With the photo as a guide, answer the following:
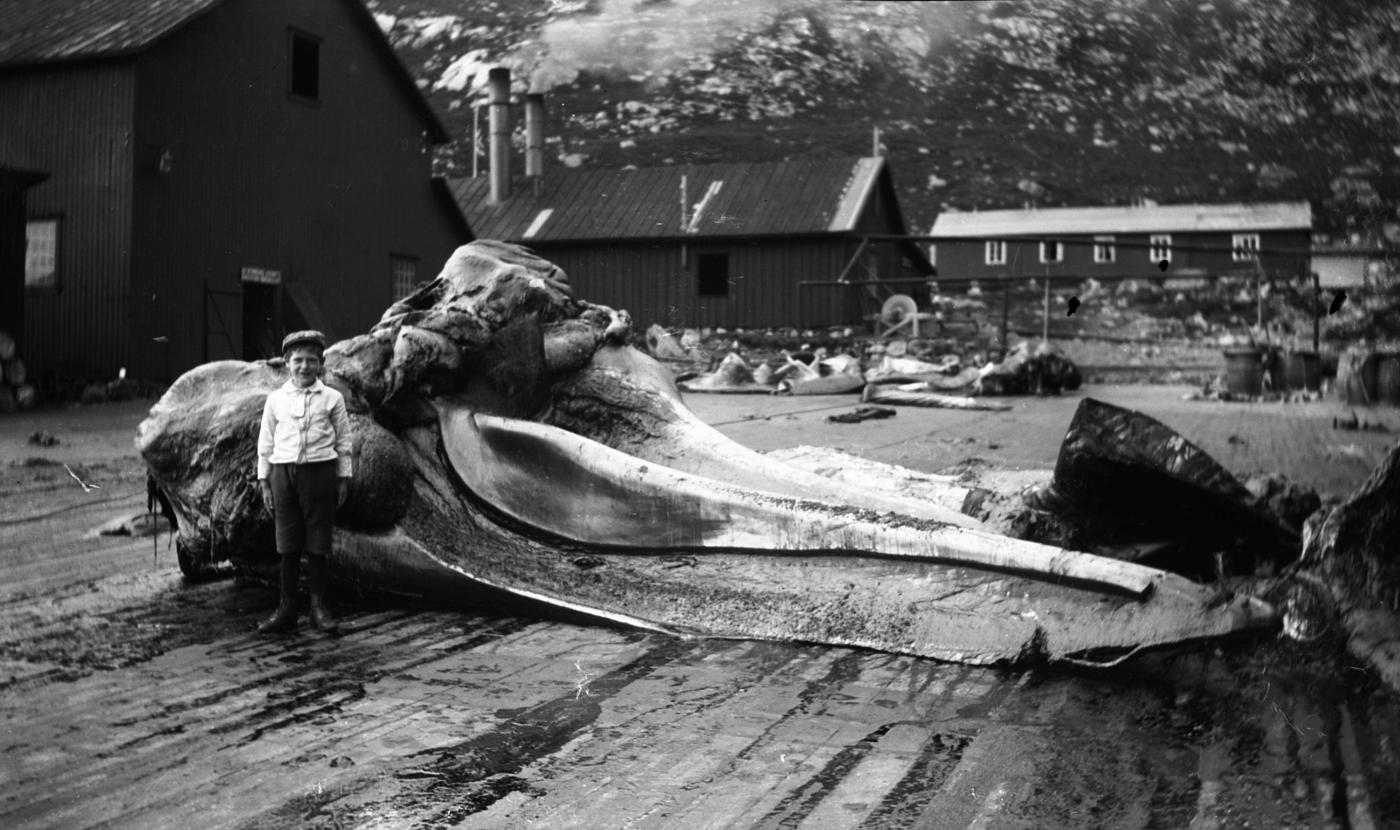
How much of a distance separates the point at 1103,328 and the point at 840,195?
1469cm

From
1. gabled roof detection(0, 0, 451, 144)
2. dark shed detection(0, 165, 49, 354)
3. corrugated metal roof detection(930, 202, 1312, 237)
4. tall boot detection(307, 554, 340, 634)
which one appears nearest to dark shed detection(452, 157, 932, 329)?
corrugated metal roof detection(930, 202, 1312, 237)

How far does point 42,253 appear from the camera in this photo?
65.7 feet

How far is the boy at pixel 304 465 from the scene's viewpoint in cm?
439

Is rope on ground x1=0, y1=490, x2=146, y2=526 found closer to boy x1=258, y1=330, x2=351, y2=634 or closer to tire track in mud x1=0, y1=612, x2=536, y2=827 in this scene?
boy x1=258, y1=330, x2=351, y2=634

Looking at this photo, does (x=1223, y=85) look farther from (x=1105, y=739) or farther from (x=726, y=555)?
(x=726, y=555)

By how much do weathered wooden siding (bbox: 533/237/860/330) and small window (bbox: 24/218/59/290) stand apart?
49.7 ft

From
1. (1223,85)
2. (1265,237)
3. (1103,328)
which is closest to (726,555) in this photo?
(1223,85)

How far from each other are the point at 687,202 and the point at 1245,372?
20554 mm

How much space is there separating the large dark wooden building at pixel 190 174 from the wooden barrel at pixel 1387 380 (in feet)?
58.0

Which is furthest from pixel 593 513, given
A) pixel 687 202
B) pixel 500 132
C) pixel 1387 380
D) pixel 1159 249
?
pixel 500 132

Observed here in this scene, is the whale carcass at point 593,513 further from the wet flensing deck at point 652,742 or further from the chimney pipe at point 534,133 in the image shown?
the chimney pipe at point 534,133

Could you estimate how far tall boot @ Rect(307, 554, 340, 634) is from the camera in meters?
4.35

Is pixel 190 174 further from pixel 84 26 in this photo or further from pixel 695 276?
pixel 695 276

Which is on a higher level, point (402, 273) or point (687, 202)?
point (687, 202)
